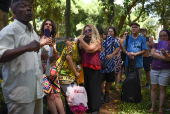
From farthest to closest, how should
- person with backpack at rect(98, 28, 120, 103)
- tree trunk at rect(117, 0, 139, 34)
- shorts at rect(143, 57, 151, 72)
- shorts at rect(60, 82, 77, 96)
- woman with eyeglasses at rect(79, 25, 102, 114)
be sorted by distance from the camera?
tree trunk at rect(117, 0, 139, 34) < shorts at rect(143, 57, 151, 72) < person with backpack at rect(98, 28, 120, 103) < woman with eyeglasses at rect(79, 25, 102, 114) < shorts at rect(60, 82, 77, 96)

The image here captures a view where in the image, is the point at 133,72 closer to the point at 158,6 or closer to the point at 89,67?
the point at 89,67

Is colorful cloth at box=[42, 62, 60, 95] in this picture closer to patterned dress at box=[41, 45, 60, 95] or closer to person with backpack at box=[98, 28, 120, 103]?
patterned dress at box=[41, 45, 60, 95]

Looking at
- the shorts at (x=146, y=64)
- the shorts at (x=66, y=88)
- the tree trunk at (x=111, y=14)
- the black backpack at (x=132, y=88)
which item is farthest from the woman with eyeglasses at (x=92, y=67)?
the tree trunk at (x=111, y=14)

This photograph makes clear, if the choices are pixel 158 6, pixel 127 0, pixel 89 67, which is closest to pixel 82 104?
pixel 89 67

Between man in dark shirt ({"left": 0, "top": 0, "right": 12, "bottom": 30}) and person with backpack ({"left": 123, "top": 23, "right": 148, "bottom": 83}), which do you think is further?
person with backpack ({"left": 123, "top": 23, "right": 148, "bottom": 83})

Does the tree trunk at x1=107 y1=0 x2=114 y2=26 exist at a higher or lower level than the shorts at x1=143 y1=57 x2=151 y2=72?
higher

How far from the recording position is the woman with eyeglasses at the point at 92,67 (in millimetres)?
3664

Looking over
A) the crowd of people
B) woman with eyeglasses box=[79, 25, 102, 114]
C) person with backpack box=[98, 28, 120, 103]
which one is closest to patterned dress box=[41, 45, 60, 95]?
the crowd of people

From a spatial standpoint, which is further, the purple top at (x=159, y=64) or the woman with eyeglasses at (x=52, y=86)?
the purple top at (x=159, y=64)

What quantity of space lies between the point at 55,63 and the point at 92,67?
0.87 m

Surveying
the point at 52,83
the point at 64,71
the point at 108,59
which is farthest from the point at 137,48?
the point at 52,83

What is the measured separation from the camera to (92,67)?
12.1ft

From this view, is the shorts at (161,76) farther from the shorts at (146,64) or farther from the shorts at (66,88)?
the shorts at (146,64)

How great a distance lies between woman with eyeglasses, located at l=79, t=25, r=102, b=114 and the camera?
366 centimetres
